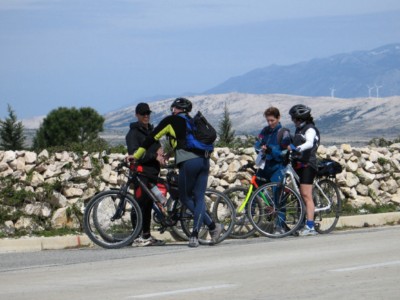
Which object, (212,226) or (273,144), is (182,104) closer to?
(212,226)

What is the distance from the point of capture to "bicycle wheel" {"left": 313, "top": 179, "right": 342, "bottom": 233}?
53.9ft

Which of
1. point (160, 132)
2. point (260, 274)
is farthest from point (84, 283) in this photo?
point (160, 132)

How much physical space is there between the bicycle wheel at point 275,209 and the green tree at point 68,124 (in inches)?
4557

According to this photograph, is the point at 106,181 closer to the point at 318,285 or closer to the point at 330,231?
the point at 330,231

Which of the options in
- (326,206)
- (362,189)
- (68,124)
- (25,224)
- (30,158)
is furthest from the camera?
(68,124)

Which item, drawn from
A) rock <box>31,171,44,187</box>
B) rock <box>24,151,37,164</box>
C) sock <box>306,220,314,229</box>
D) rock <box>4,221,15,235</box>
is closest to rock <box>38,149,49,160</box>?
rock <box>24,151,37,164</box>

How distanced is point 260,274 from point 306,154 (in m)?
5.30

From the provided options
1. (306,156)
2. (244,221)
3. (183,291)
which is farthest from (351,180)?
(183,291)

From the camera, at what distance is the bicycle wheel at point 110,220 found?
1443 cm

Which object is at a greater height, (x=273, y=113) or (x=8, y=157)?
(x=273, y=113)

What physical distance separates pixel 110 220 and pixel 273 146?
2.72 m

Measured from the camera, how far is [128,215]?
14.8m

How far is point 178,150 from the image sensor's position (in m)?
Answer: 14.4

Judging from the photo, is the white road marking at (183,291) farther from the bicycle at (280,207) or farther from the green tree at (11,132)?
the green tree at (11,132)
